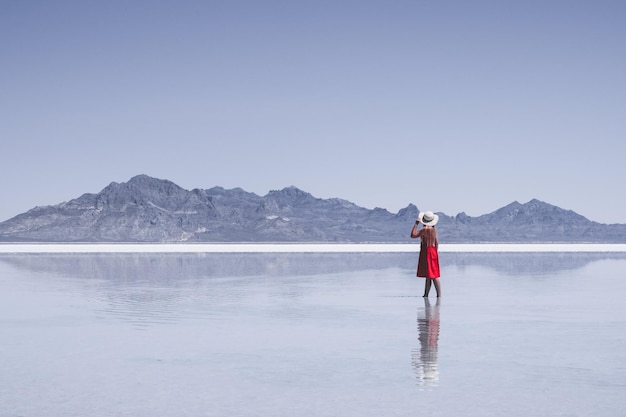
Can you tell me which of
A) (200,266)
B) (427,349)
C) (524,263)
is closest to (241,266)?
(200,266)

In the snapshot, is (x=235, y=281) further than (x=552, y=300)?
Yes

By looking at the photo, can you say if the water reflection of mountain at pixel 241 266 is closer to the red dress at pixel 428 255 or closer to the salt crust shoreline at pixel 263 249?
the red dress at pixel 428 255

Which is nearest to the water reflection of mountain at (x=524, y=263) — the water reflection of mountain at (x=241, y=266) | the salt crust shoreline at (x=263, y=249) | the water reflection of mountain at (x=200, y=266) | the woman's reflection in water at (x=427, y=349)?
the water reflection of mountain at (x=241, y=266)

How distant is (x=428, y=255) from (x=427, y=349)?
855cm

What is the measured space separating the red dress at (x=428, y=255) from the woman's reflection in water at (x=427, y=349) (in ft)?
8.78

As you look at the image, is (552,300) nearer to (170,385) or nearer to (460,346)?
(460,346)

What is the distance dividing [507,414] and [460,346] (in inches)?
161

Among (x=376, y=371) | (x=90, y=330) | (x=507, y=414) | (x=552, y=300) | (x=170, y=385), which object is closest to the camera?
(x=507, y=414)

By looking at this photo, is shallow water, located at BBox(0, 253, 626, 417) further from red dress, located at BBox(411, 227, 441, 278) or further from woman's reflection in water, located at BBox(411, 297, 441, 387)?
red dress, located at BBox(411, 227, 441, 278)

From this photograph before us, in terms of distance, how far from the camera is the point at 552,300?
1945 centimetres

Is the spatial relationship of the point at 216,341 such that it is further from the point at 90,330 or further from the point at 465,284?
the point at 465,284

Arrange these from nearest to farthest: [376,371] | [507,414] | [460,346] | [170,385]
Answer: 1. [507,414]
2. [170,385]
3. [376,371]
4. [460,346]

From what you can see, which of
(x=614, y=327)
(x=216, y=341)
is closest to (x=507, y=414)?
(x=216, y=341)

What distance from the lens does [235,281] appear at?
1030 inches
